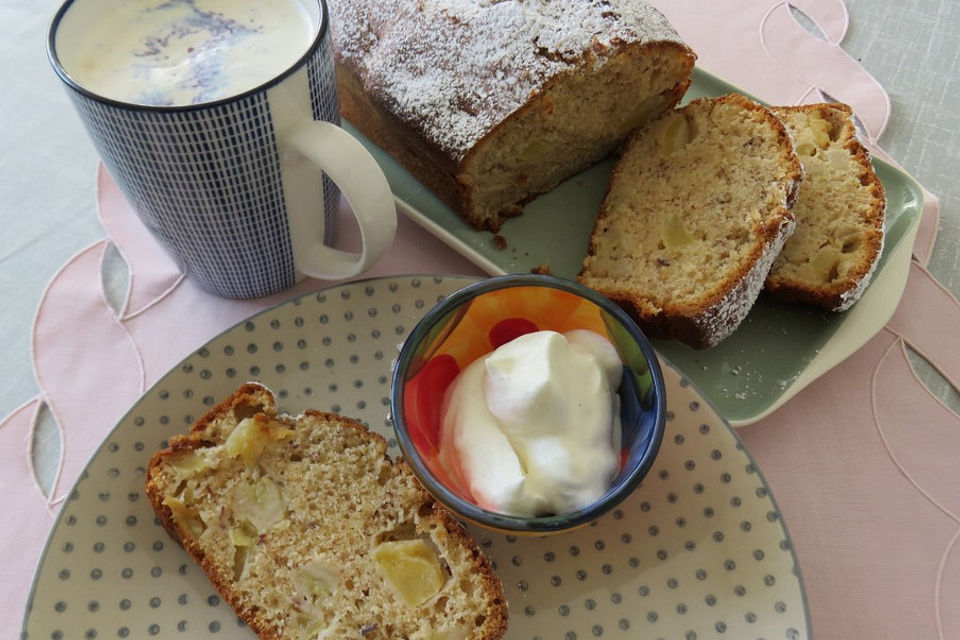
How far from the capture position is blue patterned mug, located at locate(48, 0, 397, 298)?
4.08 ft

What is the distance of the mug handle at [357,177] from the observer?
4.36 ft

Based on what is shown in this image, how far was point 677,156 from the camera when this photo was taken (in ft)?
5.88

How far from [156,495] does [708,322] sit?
100 centimetres

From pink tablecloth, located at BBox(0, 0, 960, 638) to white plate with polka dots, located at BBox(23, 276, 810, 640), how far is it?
0.20 m

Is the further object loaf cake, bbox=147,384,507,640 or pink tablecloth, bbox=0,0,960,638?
pink tablecloth, bbox=0,0,960,638

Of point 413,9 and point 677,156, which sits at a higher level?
point 413,9

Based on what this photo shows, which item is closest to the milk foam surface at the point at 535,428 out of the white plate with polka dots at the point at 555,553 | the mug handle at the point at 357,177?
the white plate with polka dots at the point at 555,553

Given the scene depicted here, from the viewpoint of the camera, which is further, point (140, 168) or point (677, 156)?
point (677, 156)

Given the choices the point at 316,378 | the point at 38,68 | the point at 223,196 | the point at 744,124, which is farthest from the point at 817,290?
the point at 38,68

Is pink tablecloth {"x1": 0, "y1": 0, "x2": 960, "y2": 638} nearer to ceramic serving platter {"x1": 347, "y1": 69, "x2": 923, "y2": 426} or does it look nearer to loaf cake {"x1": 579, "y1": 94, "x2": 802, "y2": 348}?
ceramic serving platter {"x1": 347, "y1": 69, "x2": 923, "y2": 426}

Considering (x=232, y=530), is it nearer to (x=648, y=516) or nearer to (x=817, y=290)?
(x=648, y=516)

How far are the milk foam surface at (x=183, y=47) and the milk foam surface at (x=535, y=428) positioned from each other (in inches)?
23.3

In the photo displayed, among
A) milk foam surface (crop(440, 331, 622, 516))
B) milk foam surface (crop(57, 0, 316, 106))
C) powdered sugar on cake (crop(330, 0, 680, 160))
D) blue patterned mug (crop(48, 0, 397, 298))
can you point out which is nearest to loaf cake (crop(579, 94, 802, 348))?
powdered sugar on cake (crop(330, 0, 680, 160))

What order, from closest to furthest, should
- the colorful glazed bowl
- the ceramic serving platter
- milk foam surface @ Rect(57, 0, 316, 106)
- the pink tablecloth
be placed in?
the colorful glazed bowl < milk foam surface @ Rect(57, 0, 316, 106) < the pink tablecloth < the ceramic serving platter
